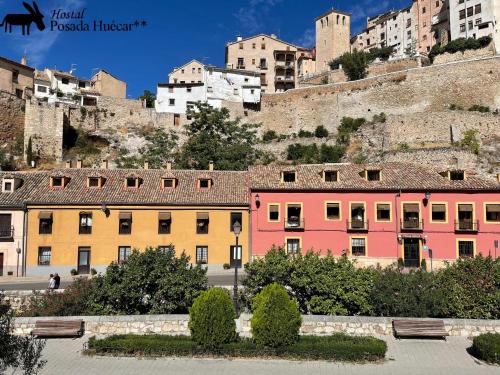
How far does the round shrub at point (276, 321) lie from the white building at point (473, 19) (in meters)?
63.7

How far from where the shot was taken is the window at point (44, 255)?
31875 mm

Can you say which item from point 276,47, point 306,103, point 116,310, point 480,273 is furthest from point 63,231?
point 276,47

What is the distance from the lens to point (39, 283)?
28312 millimetres

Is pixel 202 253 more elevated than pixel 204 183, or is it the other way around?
pixel 204 183

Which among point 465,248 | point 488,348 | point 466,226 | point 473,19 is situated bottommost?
point 488,348

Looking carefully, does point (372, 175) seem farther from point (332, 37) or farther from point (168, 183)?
point (332, 37)

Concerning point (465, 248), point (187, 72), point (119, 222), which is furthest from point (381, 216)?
point (187, 72)

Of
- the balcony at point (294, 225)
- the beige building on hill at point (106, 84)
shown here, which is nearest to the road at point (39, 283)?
the balcony at point (294, 225)

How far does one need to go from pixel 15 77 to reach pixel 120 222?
125ft

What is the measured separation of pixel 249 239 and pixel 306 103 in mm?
38728

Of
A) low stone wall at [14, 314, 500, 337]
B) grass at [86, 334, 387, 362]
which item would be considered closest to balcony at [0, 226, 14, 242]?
low stone wall at [14, 314, 500, 337]

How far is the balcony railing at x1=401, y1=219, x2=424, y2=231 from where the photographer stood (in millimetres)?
32344

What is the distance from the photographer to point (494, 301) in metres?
17.9

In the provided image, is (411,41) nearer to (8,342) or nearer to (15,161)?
(15,161)
